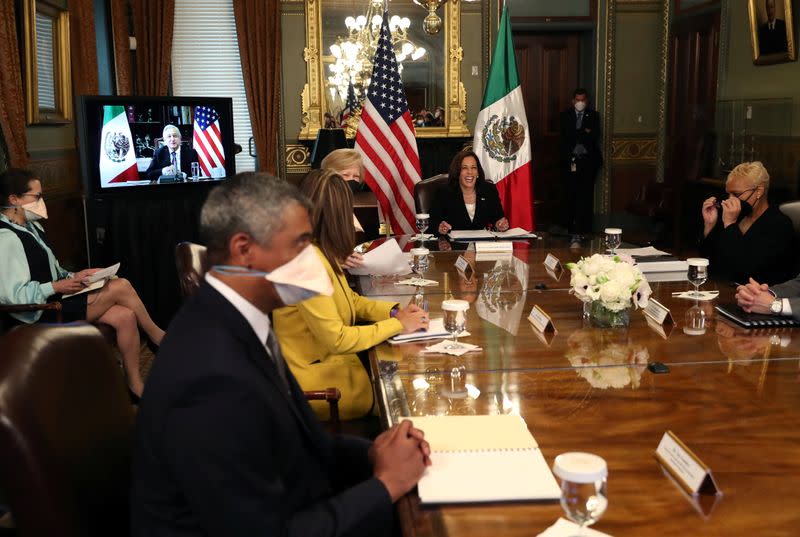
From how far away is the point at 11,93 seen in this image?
4934mm

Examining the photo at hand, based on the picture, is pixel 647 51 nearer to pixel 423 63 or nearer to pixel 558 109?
pixel 558 109

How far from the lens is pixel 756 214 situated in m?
3.74

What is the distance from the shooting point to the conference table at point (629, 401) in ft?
4.25

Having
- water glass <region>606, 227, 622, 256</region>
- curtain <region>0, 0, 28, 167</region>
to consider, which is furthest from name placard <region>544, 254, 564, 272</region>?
curtain <region>0, 0, 28, 167</region>

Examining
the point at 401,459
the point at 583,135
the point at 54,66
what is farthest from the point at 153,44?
the point at 401,459

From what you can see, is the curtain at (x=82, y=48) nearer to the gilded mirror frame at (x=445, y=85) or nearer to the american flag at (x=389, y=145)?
the american flag at (x=389, y=145)

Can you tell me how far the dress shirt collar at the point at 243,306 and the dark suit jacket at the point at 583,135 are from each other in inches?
327

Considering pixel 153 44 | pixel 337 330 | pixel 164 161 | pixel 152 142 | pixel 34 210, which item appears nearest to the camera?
pixel 337 330

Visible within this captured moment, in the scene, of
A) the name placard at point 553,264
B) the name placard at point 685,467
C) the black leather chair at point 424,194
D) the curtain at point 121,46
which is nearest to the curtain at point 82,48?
the curtain at point 121,46

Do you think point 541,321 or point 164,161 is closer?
point 541,321

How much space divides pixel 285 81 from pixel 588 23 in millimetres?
3608

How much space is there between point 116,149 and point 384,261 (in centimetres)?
334

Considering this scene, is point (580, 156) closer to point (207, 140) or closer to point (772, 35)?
point (772, 35)

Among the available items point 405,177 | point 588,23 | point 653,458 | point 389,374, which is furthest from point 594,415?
point 588,23
